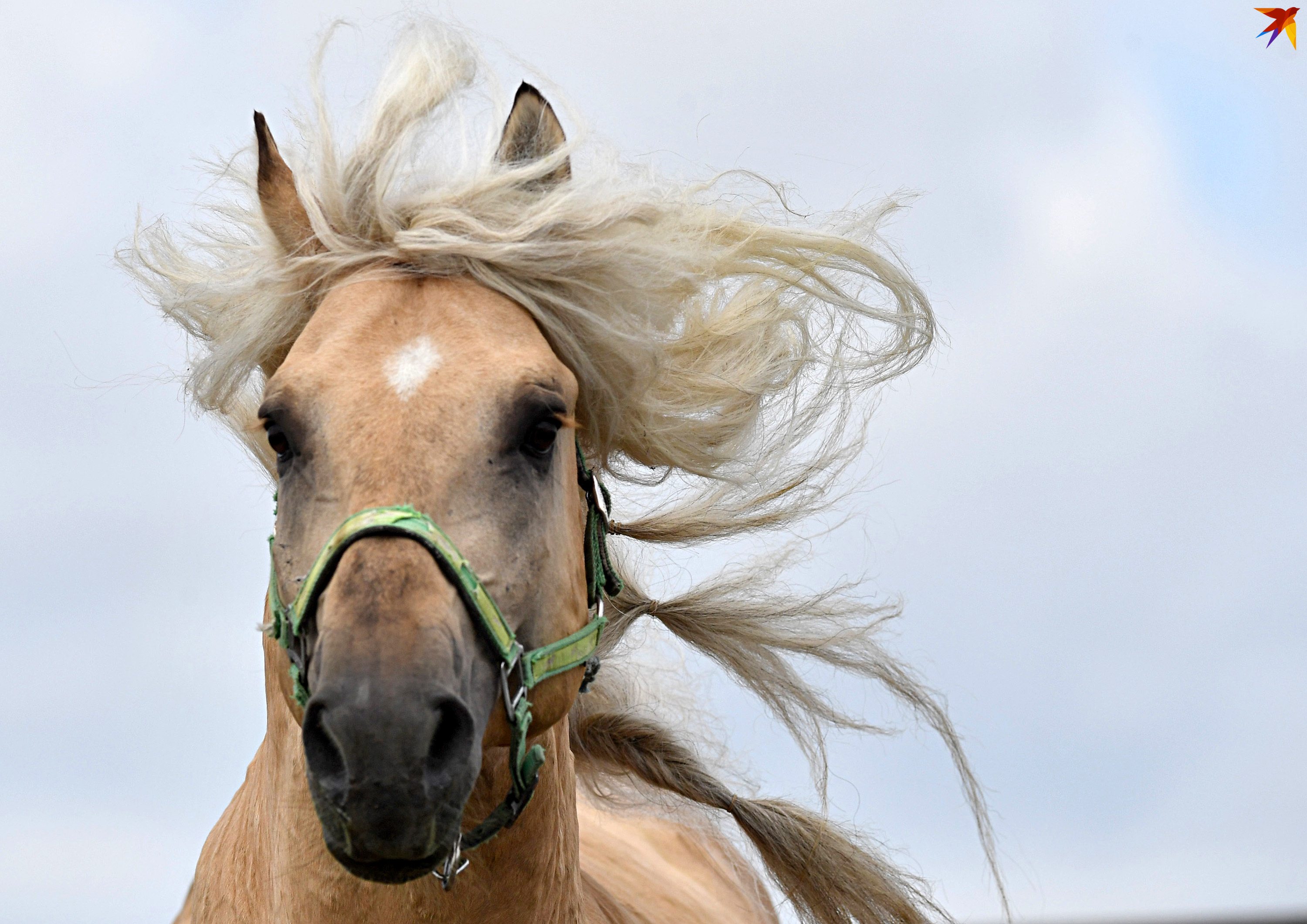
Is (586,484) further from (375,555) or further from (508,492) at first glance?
(375,555)

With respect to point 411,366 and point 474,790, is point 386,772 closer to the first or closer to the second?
point 474,790

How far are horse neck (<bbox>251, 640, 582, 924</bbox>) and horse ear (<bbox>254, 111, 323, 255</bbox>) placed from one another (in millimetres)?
900

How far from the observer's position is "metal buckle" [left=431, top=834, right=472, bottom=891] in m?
2.16

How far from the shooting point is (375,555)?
6.75 feet

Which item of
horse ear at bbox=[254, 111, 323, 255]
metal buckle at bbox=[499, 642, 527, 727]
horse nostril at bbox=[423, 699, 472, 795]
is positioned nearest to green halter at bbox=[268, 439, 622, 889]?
metal buckle at bbox=[499, 642, 527, 727]

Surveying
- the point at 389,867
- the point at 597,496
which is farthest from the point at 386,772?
the point at 597,496

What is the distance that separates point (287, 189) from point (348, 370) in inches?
29.2

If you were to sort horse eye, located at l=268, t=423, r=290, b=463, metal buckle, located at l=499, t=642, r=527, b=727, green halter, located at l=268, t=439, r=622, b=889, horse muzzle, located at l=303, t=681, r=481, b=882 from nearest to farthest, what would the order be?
1. horse muzzle, located at l=303, t=681, r=481, b=882
2. green halter, located at l=268, t=439, r=622, b=889
3. metal buckle, located at l=499, t=642, r=527, b=727
4. horse eye, located at l=268, t=423, r=290, b=463

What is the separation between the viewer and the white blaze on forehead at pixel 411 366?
2258mm

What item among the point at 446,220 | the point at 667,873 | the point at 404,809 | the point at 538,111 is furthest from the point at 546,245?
the point at 667,873

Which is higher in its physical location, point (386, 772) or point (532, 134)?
point (532, 134)

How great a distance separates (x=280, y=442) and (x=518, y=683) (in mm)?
643

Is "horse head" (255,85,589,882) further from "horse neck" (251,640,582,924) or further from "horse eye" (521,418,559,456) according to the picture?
"horse neck" (251,640,582,924)

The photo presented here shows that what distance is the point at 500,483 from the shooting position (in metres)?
2.30
